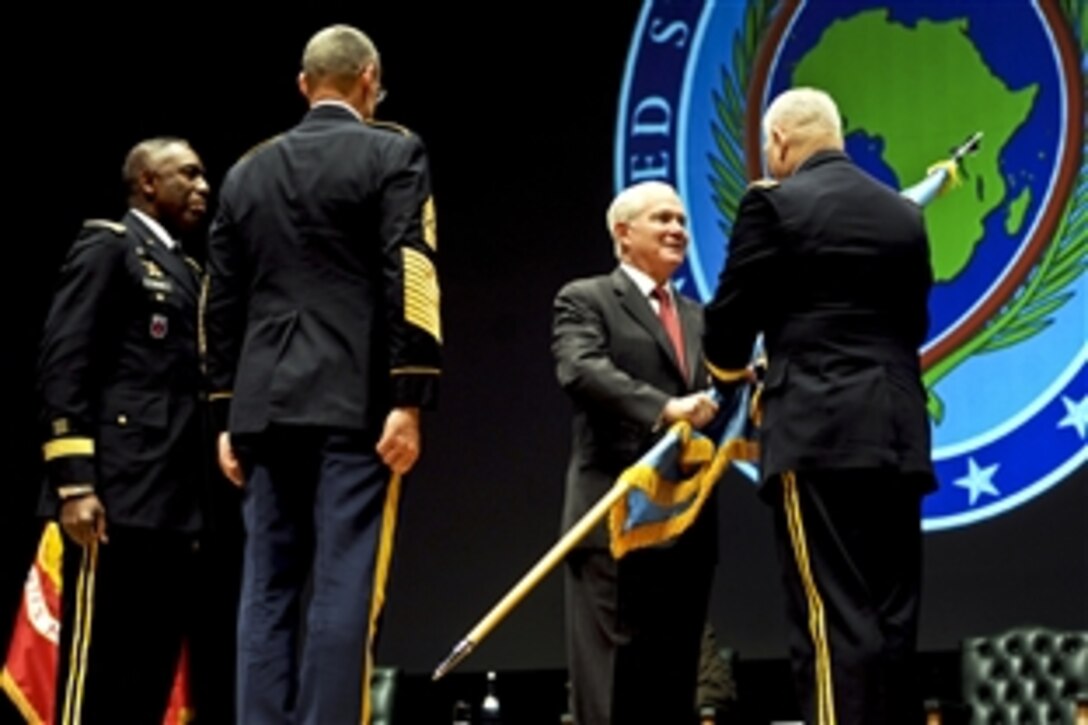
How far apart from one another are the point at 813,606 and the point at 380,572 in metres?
0.96

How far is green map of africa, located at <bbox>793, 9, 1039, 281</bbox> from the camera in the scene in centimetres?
693

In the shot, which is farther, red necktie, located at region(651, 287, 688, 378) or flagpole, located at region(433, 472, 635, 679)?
red necktie, located at region(651, 287, 688, 378)

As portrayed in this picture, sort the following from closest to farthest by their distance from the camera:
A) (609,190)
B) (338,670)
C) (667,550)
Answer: (338,670), (667,550), (609,190)

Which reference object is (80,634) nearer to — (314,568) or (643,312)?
(314,568)

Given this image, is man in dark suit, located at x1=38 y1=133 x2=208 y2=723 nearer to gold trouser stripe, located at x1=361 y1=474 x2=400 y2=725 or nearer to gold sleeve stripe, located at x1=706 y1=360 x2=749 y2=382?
gold trouser stripe, located at x1=361 y1=474 x2=400 y2=725

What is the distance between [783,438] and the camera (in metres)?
4.32

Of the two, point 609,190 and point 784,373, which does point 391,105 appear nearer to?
point 609,190

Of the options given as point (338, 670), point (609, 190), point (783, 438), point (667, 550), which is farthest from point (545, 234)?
point (338, 670)

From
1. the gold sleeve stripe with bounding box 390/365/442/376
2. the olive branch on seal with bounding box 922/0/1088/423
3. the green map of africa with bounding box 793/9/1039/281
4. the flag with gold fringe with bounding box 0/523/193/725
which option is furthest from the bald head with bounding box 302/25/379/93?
the olive branch on seal with bounding box 922/0/1088/423

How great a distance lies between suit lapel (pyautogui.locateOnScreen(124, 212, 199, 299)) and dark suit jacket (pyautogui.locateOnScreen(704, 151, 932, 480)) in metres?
1.58

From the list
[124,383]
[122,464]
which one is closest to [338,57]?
[124,383]

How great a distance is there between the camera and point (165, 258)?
5.18 metres

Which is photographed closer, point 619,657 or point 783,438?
point 783,438

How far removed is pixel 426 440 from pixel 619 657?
301cm
